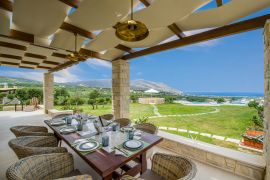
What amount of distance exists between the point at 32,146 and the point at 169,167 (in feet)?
6.71

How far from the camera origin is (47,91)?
7512 mm

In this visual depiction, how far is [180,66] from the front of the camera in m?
44.6

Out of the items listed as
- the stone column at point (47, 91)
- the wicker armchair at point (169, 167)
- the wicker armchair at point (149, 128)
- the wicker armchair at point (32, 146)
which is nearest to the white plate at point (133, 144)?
the wicker armchair at point (169, 167)

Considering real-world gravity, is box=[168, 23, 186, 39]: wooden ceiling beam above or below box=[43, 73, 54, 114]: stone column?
above

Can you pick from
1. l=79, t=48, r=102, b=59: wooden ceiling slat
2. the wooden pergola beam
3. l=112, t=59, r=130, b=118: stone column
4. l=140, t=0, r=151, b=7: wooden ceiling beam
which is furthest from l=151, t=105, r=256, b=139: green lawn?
l=140, t=0, r=151, b=7: wooden ceiling beam

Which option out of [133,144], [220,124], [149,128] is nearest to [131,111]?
[220,124]

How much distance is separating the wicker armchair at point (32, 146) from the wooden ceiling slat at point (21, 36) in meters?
1.88

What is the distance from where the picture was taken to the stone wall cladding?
1.97m

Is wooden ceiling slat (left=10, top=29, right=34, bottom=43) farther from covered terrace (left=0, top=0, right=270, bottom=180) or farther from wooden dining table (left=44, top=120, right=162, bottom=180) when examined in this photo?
wooden dining table (left=44, top=120, right=162, bottom=180)

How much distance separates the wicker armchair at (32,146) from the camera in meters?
1.66

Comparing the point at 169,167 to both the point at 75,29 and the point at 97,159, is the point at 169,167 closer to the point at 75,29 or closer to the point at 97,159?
the point at 97,159

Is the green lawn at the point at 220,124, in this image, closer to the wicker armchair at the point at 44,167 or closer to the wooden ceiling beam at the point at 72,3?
the wicker armchair at the point at 44,167

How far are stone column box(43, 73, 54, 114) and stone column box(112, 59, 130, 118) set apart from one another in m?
5.36

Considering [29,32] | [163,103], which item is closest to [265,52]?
[29,32]
